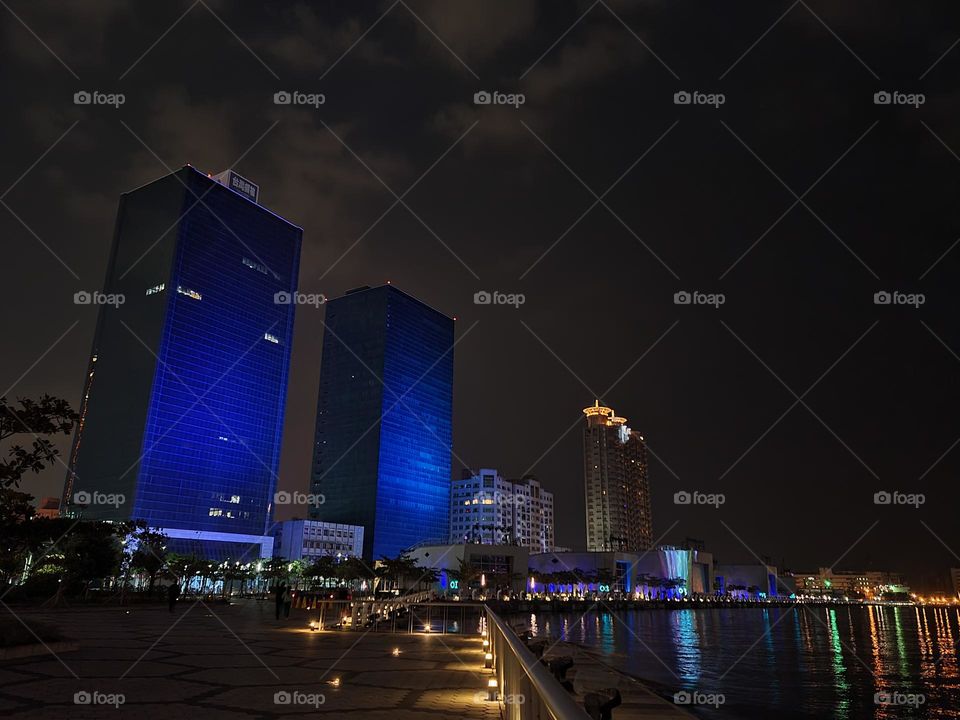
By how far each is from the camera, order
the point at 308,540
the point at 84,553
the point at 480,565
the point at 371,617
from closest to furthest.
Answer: the point at 371,617 → the point at 84,553 → the point at 480,565 → the point at 308,540

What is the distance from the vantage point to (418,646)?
64.4ft

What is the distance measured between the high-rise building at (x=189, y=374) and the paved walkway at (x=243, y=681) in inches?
4649

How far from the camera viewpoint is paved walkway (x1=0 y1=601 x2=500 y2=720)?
8.79 m

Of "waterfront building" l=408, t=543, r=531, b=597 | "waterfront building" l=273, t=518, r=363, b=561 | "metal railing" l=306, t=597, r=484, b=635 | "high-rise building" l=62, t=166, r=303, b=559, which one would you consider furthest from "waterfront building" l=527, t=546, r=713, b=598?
"metal railing" l=306, t=597, r=484, b=635

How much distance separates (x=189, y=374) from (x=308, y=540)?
2011 inches

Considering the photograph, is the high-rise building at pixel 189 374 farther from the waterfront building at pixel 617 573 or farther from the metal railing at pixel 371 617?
the metal railing at pixel 371 617

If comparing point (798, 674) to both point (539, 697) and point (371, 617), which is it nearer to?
point (371, 617)

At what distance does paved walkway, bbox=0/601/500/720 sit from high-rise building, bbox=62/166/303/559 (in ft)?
387

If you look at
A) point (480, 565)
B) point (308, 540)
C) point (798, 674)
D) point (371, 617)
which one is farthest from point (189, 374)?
point (798, 674)

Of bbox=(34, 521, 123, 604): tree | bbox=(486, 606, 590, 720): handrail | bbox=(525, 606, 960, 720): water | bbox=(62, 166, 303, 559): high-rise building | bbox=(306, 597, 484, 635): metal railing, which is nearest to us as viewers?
bbox=(486, 606, 590, 720): handrail

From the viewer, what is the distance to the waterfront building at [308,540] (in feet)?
516

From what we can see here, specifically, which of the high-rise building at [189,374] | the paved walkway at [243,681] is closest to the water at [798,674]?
the paved walkway at [243,681]

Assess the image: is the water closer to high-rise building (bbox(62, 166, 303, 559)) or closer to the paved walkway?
the paved walkway

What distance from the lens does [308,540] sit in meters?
159
